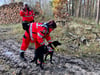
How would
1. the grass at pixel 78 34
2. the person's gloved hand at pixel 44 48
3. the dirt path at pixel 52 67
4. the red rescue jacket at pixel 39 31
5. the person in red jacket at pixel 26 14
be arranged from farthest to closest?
1. the person in red jacket at pixel 26 14
2. the grass at pixel 78 34
3. the dirt path at pixel 52 67
4. the person's gloved hand at pixel 44 48
5. the red rescue jacket at pixel 39 31

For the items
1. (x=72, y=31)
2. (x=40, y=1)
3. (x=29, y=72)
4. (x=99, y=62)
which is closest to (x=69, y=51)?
(x=99, y=62)

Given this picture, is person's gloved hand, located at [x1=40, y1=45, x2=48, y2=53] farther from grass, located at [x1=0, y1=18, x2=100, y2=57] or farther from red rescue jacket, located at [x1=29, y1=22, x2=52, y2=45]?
grass, located at [x1=0, y1=18, x2=100, y2=57]

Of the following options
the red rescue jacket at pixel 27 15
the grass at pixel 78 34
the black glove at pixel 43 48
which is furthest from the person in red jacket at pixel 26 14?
the black glove at pixel 43 48

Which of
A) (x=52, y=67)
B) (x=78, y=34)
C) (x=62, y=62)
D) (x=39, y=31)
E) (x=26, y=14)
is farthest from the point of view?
(x=78, y=34)

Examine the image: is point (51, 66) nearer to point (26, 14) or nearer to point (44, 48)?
point (44, 48)

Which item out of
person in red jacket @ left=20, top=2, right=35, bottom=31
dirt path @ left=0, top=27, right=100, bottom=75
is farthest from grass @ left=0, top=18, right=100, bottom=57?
person in red jacket @ left=20, top=2, right=35, bottom=31

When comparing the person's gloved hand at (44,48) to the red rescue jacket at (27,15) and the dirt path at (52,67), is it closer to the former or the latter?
the dirt path at (52,67)

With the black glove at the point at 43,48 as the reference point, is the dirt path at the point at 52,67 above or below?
below

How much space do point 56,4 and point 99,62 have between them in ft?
18.6

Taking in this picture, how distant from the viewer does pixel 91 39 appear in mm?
6727

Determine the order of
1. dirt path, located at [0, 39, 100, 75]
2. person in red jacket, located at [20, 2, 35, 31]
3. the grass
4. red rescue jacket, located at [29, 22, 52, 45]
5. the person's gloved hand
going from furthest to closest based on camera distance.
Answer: person in red jacket, located at [20, 2, 35, 31] → the grass → dirt path, located at [0, 39, 100, 75] → the person's gloved hand → red rescue jacket, located at [29, 22, 52, 45]

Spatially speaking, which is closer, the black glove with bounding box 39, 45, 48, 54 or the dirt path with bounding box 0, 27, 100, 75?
the black glove with bounding box 39, 45, 48, 54

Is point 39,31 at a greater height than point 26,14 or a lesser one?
lesser

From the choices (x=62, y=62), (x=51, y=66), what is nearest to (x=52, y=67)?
(x=51, y=66)
